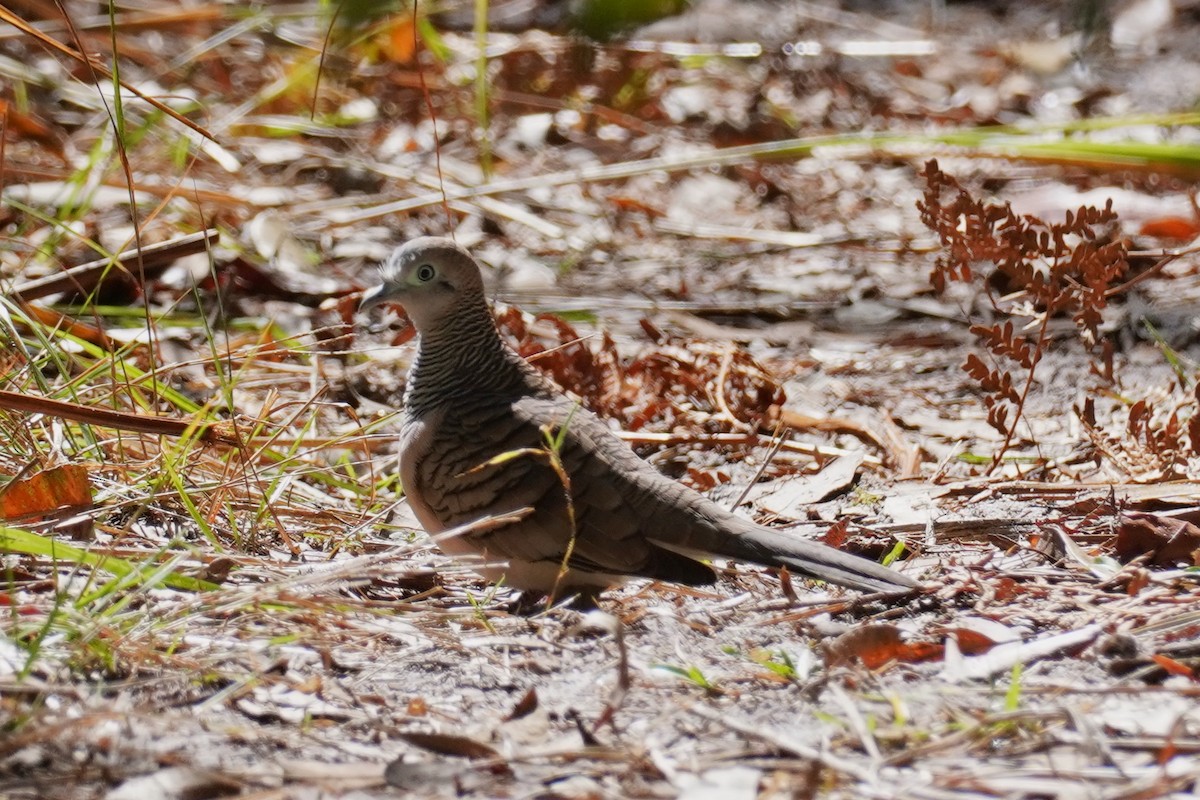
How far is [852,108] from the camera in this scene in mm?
7965

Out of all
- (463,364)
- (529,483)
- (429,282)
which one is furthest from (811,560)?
(429,282)

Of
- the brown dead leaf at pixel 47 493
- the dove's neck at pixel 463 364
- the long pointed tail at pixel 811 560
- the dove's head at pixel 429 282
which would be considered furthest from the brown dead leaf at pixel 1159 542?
the brown dead leaf at pixel 47 493

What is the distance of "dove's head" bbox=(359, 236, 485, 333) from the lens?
3578mm

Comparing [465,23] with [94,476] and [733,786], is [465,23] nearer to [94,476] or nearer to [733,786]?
[94,476]

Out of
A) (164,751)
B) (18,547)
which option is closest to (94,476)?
(18,547)

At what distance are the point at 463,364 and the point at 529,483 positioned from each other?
465 millimetres

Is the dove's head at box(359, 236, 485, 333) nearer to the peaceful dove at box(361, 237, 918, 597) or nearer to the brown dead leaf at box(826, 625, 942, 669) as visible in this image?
the peaceful dove at box(361, 237, 918, 597)

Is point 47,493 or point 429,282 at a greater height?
point 429,282

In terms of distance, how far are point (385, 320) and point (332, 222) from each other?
2.55 feet

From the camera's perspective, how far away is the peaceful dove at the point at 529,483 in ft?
10.2

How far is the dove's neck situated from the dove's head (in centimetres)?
2

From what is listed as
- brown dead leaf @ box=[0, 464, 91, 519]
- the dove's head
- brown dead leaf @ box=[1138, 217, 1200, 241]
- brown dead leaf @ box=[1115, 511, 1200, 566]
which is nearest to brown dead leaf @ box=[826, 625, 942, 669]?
brown dead leaf @ box=[1115, 511, 1200, 566]

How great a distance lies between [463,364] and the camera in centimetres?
358

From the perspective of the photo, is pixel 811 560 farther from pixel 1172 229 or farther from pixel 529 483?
pixel 1172 229
